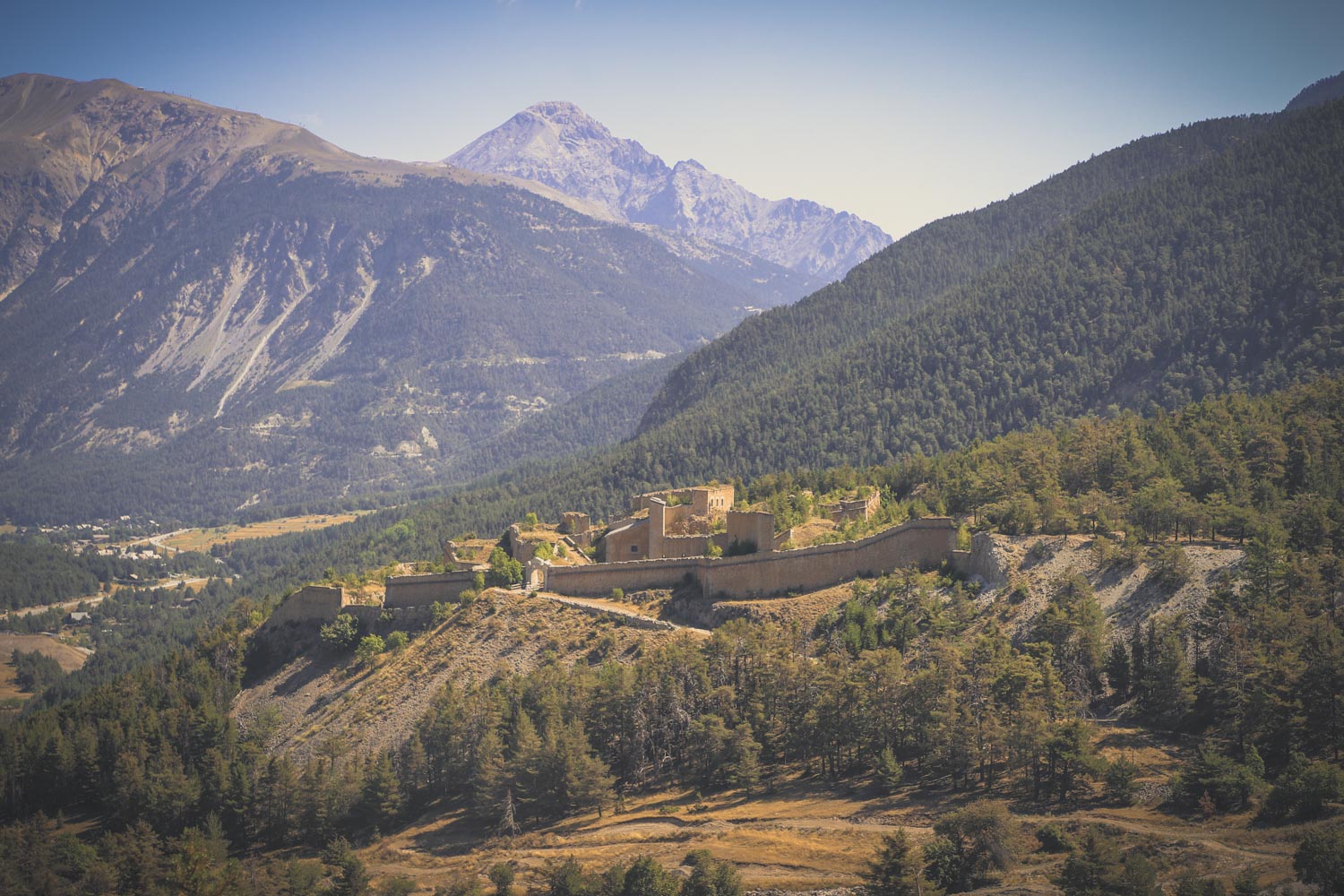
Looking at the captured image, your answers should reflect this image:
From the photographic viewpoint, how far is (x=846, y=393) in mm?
169750

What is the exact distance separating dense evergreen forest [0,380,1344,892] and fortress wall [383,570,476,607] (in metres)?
4.13

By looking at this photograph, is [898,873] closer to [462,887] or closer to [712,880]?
[712,880]

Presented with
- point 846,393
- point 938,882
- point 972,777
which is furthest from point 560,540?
point 846,393

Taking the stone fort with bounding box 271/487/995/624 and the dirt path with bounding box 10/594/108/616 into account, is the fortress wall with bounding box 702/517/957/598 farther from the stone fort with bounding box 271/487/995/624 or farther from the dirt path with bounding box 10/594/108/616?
the dirt path with bounding box 10/594/108/616

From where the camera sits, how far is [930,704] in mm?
59719

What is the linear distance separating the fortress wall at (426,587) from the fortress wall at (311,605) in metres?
4.92

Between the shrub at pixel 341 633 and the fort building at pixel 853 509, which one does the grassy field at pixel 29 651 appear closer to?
the shrub at pixel 341 633

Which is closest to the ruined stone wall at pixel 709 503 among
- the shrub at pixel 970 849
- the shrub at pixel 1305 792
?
the shrub at pixel 970 849

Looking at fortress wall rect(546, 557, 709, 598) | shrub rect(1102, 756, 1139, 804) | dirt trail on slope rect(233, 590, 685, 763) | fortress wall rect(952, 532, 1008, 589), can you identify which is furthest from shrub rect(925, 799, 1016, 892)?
fortress wall rect(546, 557, 709, 598)

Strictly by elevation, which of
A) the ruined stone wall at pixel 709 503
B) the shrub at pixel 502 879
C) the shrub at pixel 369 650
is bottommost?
the shrub at pixel 502 879

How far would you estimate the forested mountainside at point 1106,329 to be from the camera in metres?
150

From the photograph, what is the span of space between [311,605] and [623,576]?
86.6 ft

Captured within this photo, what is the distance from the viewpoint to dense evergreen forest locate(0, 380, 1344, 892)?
53.5m

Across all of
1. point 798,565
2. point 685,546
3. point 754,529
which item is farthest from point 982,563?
point 685,546
